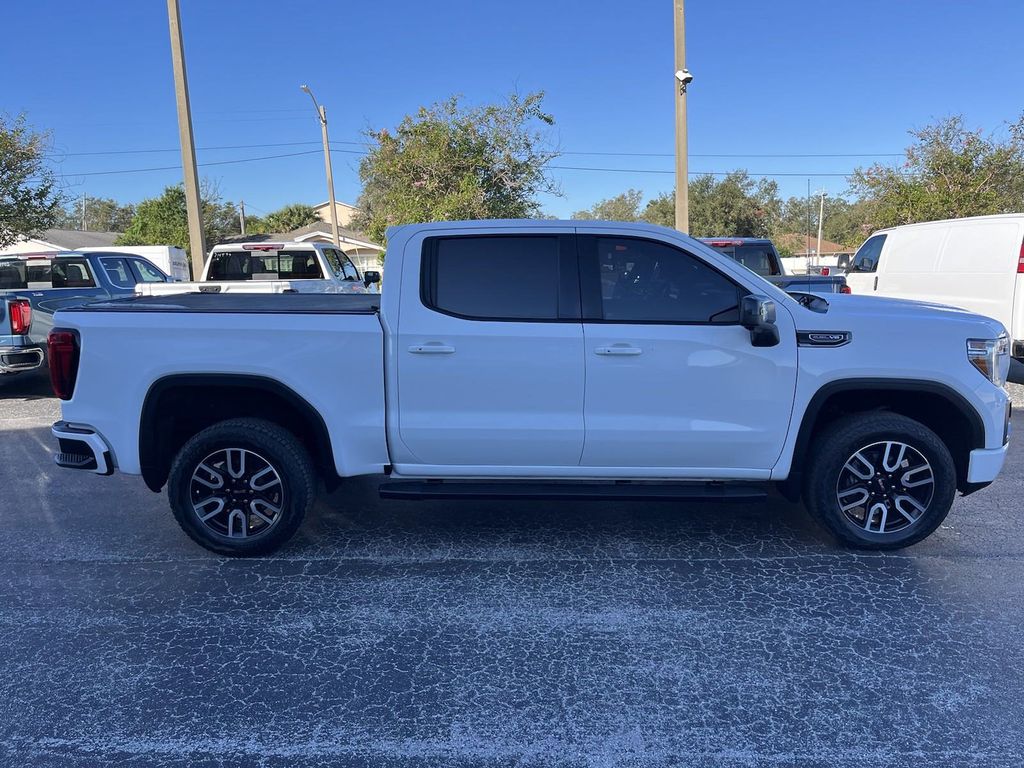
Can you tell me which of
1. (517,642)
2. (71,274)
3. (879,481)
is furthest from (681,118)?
(517,642)

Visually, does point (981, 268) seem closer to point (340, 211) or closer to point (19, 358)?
point (19, 358)

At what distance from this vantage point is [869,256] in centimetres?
1220

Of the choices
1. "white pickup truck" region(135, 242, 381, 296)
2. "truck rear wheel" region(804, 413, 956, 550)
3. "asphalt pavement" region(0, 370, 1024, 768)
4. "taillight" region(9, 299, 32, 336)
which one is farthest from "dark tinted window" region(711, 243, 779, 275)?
"taillight" region(9, 299, 32, 336)

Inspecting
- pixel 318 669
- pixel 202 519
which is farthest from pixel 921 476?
pixel 202 519

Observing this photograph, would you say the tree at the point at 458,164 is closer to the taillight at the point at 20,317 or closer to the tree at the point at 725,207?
the taillight at the point at 20,317

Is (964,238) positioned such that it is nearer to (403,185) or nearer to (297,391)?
(297,391)

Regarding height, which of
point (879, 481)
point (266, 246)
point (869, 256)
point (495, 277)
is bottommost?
point (879, 481)

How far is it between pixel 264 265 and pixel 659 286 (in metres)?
11.1

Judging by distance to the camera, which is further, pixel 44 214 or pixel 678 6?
pixel 44 214

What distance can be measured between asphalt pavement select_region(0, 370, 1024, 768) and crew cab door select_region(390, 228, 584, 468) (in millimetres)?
670

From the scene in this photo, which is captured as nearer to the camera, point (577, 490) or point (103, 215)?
point (577, 490)

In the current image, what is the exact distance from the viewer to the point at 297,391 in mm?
4438

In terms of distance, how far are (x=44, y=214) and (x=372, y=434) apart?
728 inches

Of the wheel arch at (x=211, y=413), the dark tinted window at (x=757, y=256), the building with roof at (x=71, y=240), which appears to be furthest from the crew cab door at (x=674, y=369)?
the building with roof at (x=71, y=240)
